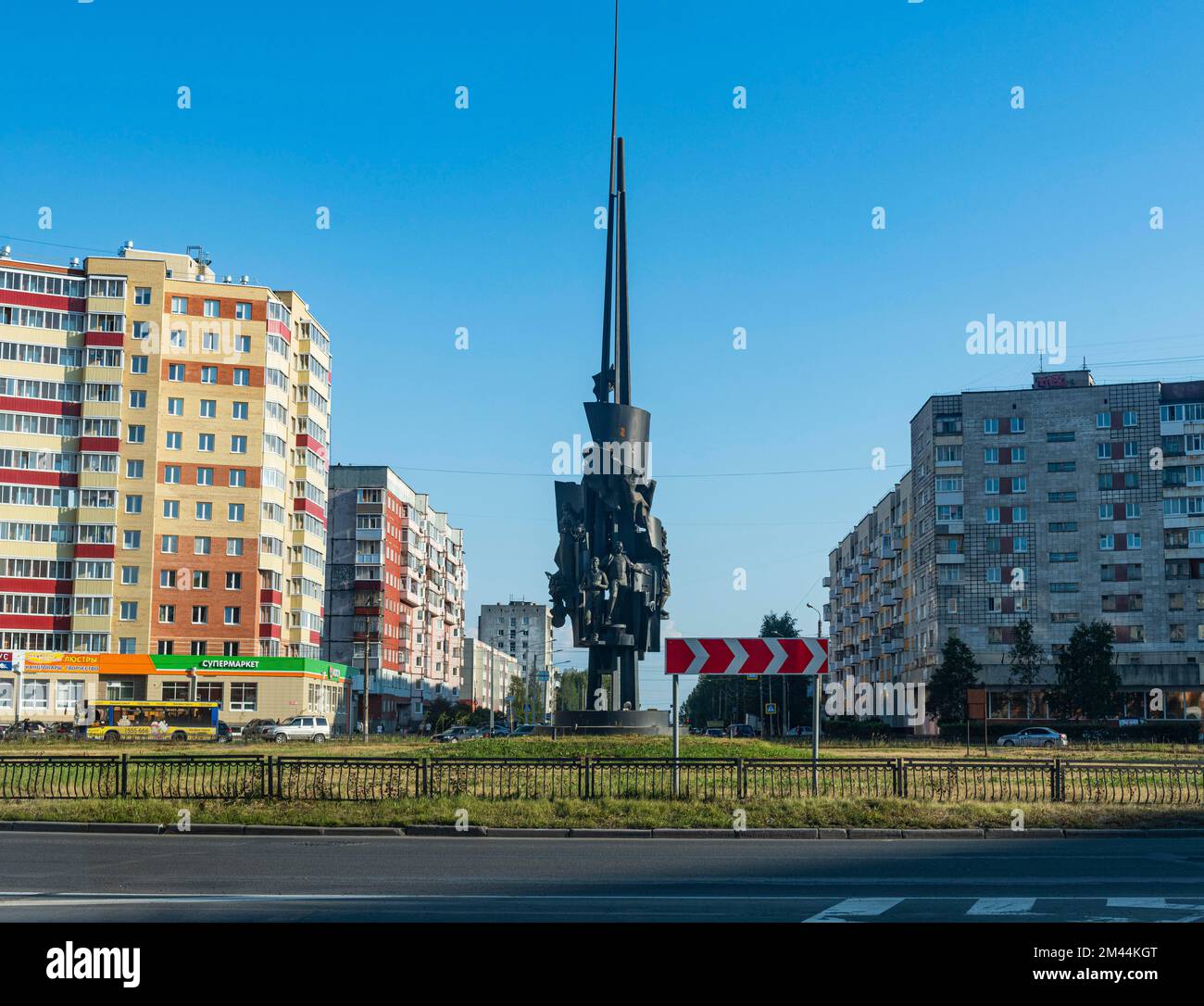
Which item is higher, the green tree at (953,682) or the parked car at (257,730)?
the green tree at (953,682)

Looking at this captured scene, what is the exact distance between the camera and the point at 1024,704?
94.3m

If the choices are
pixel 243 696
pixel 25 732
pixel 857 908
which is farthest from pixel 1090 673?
pixel 857 908

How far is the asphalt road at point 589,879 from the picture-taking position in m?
11.2

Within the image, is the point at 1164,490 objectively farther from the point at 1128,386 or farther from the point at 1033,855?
the point at 1033,855

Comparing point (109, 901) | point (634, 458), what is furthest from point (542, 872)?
point (634, 458)

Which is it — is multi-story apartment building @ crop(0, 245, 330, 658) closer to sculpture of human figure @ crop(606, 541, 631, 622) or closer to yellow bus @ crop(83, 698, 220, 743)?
yellow bus @ crop(83, 698, 220, 743)

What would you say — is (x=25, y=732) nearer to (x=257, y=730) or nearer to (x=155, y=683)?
(x=257, y=730)

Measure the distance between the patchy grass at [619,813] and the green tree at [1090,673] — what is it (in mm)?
64716

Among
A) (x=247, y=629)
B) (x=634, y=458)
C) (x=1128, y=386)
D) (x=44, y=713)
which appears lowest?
(x=44, y=713)

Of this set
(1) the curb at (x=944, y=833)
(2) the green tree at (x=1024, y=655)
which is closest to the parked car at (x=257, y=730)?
(2) the green tree at (x=1024, y=655)

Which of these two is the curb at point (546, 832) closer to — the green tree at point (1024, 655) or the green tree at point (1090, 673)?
the green tree at point (1090, 673)
